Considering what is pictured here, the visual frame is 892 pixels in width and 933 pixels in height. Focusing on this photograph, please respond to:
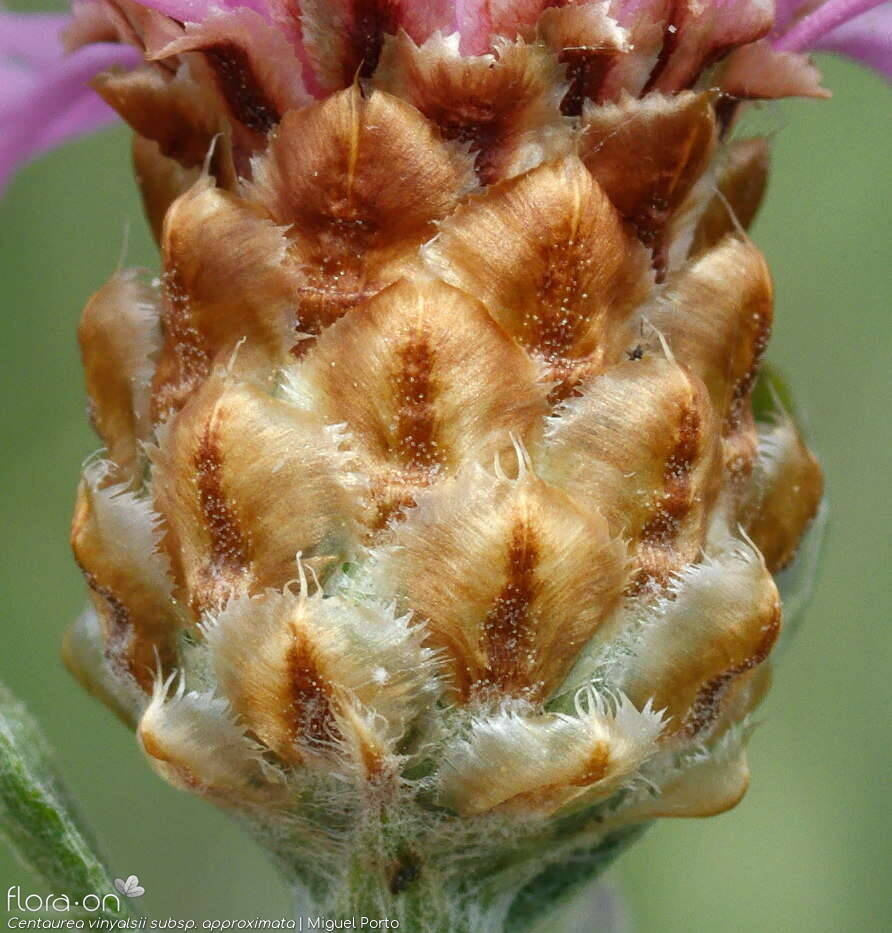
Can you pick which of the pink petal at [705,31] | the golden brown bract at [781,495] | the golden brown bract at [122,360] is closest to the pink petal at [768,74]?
the pink petal at [705,31]

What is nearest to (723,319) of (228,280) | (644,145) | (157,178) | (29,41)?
(644,145)

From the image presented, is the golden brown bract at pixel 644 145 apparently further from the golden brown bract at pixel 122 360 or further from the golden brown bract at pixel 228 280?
the golden brown bract at pixel 122 360

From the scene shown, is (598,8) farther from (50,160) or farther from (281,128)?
(50,160)

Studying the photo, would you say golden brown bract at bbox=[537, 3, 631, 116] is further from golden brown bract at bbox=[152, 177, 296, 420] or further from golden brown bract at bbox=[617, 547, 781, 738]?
golden brown bract at bbox=[617, 547, 781, 738]

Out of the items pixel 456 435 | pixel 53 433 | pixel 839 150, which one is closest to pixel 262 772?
pixel 456 435

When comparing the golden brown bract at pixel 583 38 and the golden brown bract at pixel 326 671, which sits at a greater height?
the golden brown bract at pixel 583 38

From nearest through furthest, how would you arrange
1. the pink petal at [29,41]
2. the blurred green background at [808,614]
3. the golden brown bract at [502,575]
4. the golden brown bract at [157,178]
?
the golden brown bract at [502,575]
the golden brown bract at [157,178]
the pink petal at [29,41]
the blurred green background at [808,614]

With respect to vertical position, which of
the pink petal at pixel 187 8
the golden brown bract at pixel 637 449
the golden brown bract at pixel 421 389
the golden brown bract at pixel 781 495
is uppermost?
the pink petal at pixel 187 8

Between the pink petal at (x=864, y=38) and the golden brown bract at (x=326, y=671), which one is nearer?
the golden brown bract at (x=326, y=671)
